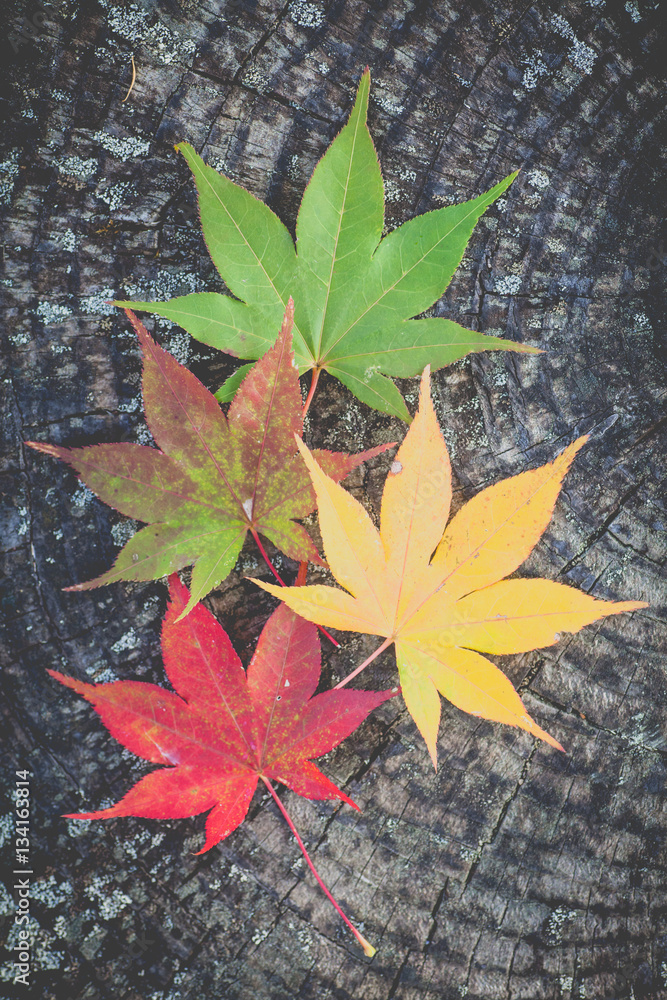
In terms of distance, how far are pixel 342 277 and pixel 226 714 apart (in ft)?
3.07

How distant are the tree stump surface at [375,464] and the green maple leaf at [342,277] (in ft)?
0.45

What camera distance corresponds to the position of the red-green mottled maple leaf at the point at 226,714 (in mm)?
1087

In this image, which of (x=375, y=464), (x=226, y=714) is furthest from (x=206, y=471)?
(x=226, y=714)

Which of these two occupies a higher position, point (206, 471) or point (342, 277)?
point (342, 277)

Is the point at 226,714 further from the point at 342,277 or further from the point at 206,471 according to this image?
the point at 342,277

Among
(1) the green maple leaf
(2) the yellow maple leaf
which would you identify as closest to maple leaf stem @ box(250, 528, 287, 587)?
(2) the yellow maple leaf

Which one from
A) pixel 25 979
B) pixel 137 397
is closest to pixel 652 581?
pixel 137 397

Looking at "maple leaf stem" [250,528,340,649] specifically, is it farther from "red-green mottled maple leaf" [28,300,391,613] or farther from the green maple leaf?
the green maple leaf

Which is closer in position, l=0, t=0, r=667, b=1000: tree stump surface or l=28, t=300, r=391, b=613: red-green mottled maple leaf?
l=28, t=300, r=391, b=613: red-green mottled maple leaf

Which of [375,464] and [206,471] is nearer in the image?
[206,471]

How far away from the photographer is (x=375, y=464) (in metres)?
1.30

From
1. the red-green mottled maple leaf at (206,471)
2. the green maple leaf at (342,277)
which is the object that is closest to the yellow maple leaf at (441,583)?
the red-green mottled maple leaf at (206,471)

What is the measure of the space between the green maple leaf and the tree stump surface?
0.14m

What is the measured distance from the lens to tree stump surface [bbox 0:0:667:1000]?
1185mm
